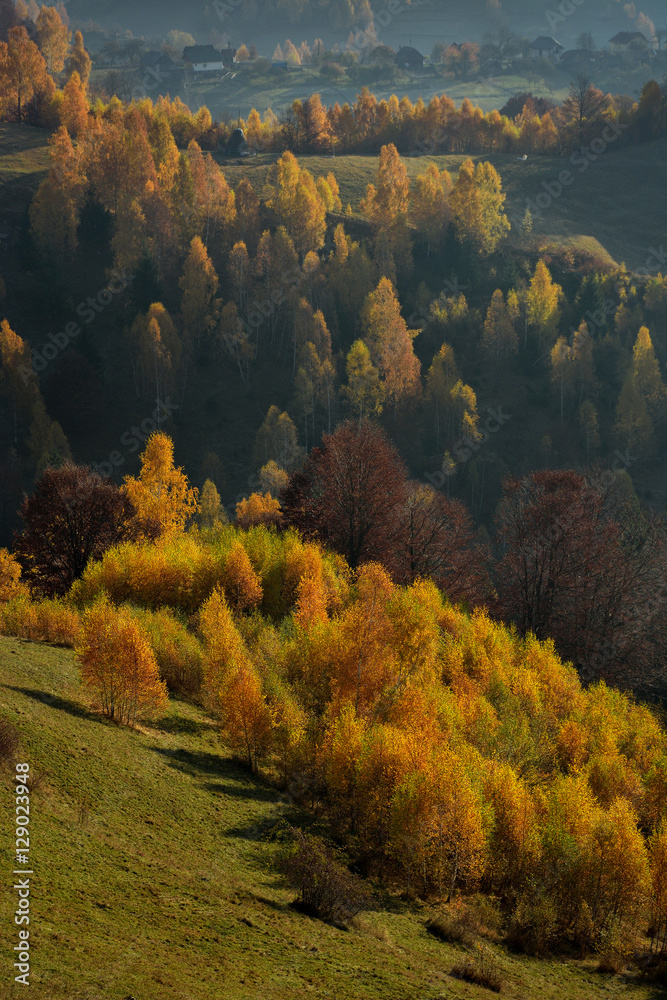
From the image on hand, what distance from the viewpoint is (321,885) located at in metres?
26.8

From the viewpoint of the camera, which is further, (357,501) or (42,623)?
(357,501)

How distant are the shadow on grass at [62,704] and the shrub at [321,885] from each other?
903cm

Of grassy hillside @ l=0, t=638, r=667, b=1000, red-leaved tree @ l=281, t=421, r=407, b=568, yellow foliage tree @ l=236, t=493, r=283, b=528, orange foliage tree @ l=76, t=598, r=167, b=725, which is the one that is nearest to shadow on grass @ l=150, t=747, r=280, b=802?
grassy hillside @ l=0, t=638, r=667, b=1000

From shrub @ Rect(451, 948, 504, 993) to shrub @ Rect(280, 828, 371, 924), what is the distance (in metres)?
3.58

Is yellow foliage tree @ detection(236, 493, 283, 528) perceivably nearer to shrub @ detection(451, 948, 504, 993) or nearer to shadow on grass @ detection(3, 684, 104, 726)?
shadow on grass @ detection(3, 684, 104, 726)

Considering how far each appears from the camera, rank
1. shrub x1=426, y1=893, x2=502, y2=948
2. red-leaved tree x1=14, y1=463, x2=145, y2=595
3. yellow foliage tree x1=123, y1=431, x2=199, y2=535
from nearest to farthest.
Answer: shrub x1=426, y1=893, x2=502, y2=948 → red-leaved tree x1=14, y1=463, x2=145, y2=595 → yellow foliage tree x1=123, y1=431, x2=199, y2=535

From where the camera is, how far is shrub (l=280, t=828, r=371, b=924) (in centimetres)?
2664

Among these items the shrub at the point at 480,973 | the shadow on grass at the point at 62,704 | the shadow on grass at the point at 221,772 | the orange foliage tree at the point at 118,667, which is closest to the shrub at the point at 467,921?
the shrub at the point at 480,973

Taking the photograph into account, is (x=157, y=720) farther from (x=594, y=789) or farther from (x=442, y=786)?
(x=594, y=789)

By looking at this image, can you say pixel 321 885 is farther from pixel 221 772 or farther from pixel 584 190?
pixel 584 190

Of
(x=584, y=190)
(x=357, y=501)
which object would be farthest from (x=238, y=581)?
(x=584, y=190)

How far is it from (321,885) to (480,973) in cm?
545

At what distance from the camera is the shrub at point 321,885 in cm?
2664

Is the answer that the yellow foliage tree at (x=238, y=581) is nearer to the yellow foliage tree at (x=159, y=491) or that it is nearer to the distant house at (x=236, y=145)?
the yellow foliage tree at (x=159, y=491)
